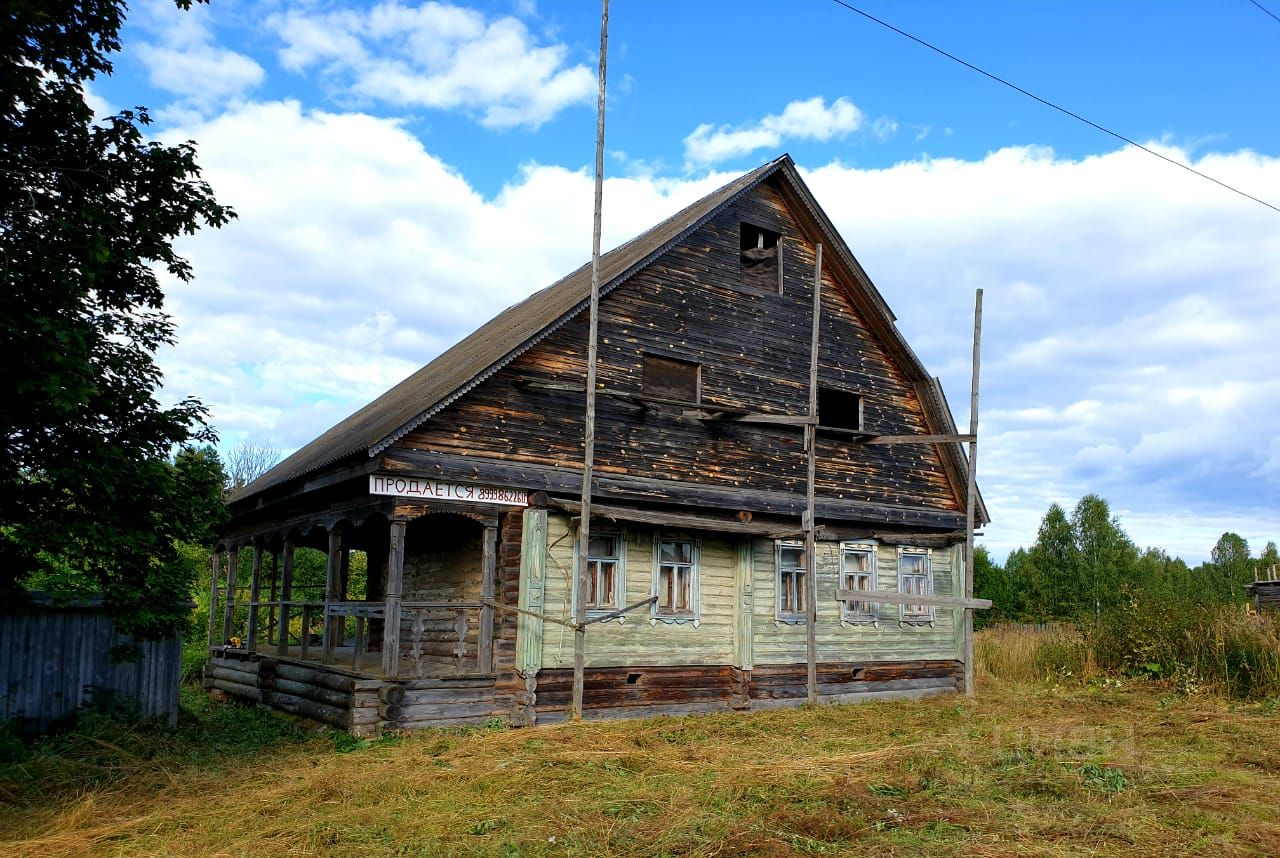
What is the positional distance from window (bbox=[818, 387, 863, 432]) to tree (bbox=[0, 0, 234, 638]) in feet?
40.8

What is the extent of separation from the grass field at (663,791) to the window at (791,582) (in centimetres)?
349

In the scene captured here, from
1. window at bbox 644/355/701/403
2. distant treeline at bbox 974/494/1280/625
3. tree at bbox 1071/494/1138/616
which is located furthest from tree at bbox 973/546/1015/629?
window at bbox 644/355/701/403

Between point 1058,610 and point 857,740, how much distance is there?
39.3 m

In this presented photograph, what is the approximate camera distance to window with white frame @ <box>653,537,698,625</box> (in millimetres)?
16703

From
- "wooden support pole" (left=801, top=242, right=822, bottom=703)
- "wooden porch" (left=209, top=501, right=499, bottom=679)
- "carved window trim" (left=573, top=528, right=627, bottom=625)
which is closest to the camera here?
"wooden porch" (left=209, top=501, right=499, bottom=679)

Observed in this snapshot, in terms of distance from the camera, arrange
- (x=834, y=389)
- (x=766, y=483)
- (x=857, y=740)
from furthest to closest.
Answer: (x=834, y=389) → (x=766, y=483) → (x=857, y=740)

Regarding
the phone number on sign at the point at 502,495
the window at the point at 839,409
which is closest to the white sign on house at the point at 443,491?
the phone number on sign at the point at 502,495

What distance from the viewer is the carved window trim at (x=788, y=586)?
18.1 metres

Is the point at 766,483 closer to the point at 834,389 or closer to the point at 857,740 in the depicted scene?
the point at 834,389

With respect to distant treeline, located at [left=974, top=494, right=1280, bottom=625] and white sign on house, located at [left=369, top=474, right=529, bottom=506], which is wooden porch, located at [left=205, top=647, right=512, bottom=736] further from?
distant treeline, located at [left=974, top=494, right=1280, bottom=625]

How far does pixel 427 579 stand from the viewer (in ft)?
59.9

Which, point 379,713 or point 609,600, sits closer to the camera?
point 379,713

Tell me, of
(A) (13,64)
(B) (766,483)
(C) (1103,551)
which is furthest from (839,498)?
(C) (1103,551)

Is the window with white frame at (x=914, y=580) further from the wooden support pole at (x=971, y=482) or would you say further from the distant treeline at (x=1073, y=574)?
the distant treeline at (x=1073, y=574)
